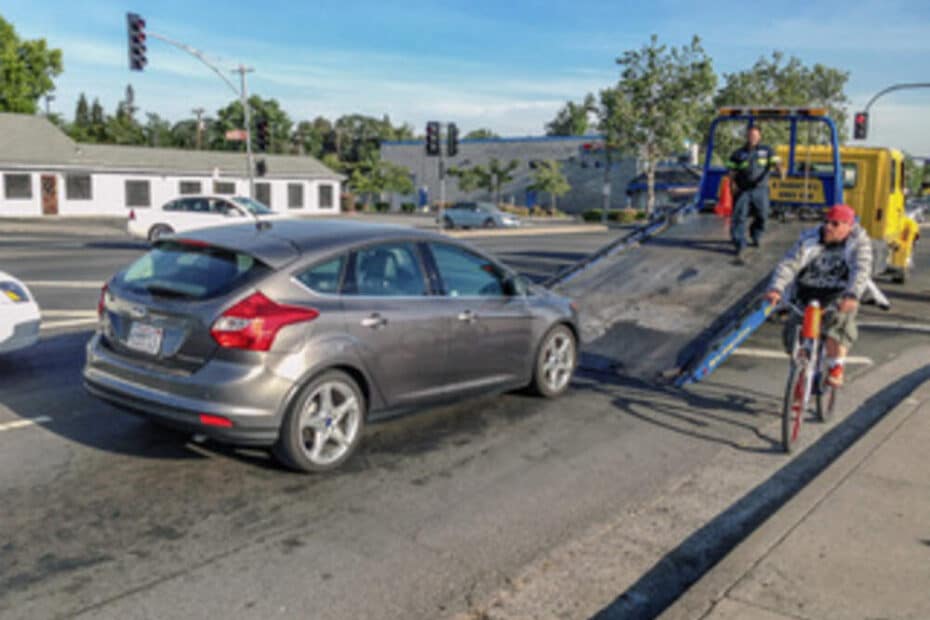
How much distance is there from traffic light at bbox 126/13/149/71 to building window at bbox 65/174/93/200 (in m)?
23.6

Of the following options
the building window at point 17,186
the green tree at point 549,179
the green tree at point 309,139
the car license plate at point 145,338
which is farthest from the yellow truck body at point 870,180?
the green tree at point 309,139

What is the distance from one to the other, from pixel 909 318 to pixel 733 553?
10363 millimetres

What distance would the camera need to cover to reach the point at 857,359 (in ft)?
30.9

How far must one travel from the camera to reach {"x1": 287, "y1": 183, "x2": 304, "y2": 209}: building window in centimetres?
5803

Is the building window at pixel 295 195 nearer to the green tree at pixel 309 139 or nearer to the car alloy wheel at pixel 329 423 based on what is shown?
the green tree at pixel 309 139

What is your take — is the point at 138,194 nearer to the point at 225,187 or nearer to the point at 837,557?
the point at 225,187

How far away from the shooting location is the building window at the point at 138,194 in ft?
164

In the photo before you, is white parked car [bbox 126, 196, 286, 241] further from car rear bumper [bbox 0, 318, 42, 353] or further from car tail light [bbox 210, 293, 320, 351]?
car tail light [bbox 210, 293, 320, 351]

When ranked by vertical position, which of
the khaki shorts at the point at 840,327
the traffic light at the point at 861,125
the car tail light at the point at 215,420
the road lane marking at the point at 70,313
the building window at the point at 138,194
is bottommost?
the road lane marking at the point at 70,313

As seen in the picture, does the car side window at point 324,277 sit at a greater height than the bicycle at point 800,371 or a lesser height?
greater

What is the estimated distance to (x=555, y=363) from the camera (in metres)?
7.34

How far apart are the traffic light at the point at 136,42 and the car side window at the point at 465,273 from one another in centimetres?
2389

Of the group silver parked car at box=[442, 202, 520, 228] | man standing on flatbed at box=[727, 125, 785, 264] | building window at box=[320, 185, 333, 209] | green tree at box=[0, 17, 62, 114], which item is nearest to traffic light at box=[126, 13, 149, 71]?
silver parked car at box=[442, 202, 520, 228]

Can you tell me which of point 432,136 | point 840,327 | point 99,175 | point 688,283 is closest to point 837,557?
point 840,327
